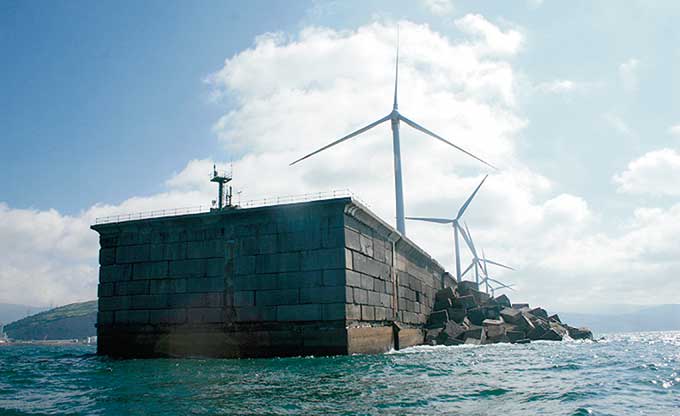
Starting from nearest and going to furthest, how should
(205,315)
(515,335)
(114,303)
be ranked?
(205,315) < (114,303) < (515,335)

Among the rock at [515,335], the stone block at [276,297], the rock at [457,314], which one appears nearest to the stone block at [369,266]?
the stone block at [276,297]

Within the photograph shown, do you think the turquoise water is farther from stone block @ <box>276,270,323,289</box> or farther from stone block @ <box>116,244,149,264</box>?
stone block @ <box>116,244,149,264</box>

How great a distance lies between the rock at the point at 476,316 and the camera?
42.8 m

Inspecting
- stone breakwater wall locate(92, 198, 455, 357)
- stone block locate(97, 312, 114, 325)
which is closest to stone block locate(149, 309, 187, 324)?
stone breakwater wall locate(92, 198, 455, 357)

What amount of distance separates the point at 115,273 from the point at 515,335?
31.8 meters

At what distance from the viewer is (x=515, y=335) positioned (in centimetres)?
4444

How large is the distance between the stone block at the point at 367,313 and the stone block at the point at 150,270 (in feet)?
32.1

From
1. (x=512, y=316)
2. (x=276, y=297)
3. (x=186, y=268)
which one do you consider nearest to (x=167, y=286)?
(x=186, y=268)

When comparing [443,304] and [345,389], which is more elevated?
[443,304]

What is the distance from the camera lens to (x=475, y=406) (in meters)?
11.2

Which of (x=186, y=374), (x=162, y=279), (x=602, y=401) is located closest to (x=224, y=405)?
(x=186, y=374)

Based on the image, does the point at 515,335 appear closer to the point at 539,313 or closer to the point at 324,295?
the point at 539,313

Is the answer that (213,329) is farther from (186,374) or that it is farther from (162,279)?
(186,374)

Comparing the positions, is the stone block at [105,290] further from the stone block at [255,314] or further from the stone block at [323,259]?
the stone block at [323,259]
